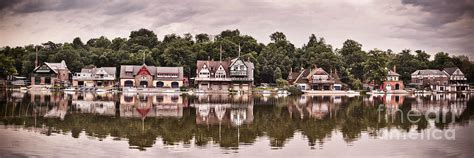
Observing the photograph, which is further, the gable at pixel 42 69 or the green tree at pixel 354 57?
the green tree at pixel 354 57

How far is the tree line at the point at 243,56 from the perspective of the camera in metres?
52.6

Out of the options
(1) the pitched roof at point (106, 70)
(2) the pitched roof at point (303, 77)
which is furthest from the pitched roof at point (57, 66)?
(2) the pitched roof at point (303, 77)

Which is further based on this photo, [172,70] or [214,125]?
[172,70]

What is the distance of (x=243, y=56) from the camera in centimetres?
5344

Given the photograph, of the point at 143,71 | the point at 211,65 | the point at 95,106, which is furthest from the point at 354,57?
the point at 95,106

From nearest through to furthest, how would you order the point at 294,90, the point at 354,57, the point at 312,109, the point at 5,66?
the point at 312,109
the point at 294,90
the point at 5,66
the point at 354,57

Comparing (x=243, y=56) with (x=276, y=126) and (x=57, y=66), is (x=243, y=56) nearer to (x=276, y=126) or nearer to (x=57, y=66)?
(x=57, y=66)

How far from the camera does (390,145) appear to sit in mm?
12516

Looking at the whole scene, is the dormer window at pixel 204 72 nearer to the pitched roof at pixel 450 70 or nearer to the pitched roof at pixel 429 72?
the pitched roof at pixel 429 72

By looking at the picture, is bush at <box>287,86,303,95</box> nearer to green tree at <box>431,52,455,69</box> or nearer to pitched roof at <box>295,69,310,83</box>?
pitched roof at <box>295,69,310,83</box>

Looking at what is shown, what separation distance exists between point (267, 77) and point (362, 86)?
10305mm

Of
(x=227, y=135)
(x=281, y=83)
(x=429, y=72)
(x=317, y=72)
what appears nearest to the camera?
(x=227, y=135)

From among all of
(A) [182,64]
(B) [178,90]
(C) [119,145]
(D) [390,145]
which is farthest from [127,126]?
(A) [182,64]

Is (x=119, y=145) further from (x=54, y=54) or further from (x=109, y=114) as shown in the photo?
(x=54, y=54)
